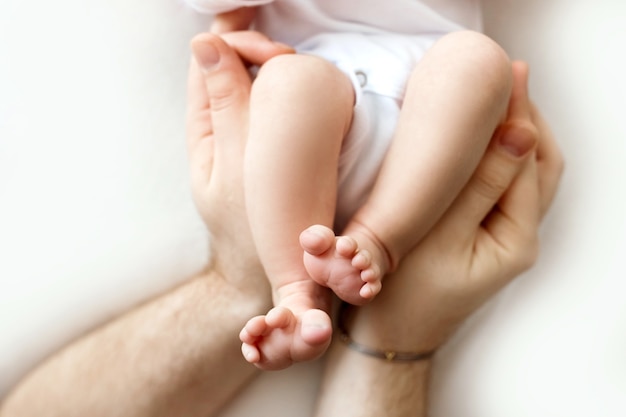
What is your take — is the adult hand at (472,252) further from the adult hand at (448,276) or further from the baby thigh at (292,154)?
the baby thigh at (292,154)

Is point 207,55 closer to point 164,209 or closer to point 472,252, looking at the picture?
point 164,209

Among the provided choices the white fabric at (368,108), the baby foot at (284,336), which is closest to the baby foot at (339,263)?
the baby foot at (284,336)

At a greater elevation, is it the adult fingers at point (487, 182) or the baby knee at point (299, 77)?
the baby knee at point (299, 77)

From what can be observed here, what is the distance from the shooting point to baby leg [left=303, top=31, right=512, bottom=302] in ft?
2.37

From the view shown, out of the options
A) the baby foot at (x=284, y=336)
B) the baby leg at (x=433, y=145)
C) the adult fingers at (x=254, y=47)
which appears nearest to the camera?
the baby foot at (x=284, y=336)

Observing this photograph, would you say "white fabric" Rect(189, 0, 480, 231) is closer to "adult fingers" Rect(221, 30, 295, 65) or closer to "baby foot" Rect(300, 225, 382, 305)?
"adult fingers" Rect(221, 30, 295, 65)

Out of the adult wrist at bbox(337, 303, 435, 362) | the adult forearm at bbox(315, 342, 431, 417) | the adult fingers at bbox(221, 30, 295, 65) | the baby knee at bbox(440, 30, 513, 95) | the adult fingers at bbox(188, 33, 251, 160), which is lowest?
the adult forearm at bbox(315, 342, 431, 417)

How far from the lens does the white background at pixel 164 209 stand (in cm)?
86

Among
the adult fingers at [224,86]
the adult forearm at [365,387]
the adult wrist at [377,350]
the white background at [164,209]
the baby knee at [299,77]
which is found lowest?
the adult forearm at [365,387]

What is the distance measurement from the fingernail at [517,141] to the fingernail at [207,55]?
36cm

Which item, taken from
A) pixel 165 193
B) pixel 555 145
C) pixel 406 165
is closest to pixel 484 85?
pixel 406 165

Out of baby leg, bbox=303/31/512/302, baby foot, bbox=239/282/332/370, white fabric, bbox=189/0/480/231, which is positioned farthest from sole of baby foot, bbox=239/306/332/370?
white fabric, bbox=189/0/480/231

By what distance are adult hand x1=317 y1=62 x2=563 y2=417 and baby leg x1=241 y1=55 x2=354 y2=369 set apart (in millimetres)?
148

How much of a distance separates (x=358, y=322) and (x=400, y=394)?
0.11 meters
